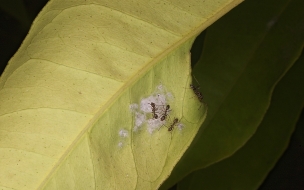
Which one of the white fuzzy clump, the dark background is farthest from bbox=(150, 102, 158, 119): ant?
the dark background

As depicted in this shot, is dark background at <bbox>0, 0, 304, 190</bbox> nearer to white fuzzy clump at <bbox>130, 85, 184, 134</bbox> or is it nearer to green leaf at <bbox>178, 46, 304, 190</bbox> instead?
green leaf at <bbox>178, 46, 304, 190</bbox>

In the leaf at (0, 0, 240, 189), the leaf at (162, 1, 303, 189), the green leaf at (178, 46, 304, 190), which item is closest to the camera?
the leaf at (0, 0, 240, 189)

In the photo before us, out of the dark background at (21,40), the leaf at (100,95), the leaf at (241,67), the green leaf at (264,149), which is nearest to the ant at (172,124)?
the leaf at (100,95)

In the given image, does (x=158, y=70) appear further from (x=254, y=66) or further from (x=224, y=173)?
(x=224, y=173)

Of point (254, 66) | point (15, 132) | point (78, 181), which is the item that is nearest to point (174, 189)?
point (254, 66)

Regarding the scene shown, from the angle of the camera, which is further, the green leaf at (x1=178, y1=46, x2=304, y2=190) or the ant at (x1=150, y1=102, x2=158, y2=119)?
the green leaf at (x1=178, y1=46, x2=304, y2=190)

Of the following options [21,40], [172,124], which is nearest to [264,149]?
[172,124]
